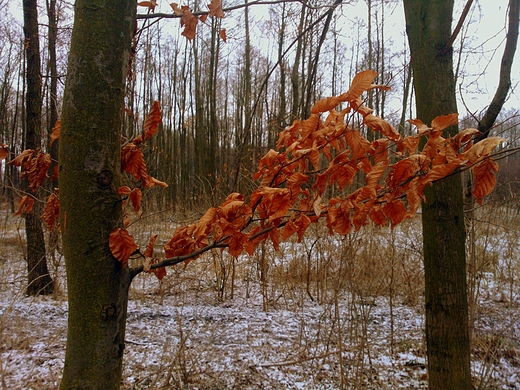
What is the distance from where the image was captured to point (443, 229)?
151 cm

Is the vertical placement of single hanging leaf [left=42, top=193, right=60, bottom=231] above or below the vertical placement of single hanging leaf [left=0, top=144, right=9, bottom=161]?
below

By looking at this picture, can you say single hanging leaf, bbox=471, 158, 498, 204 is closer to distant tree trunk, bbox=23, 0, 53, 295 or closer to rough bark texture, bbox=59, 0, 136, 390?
rough bark texture, bbox=59, 0, 136, 390

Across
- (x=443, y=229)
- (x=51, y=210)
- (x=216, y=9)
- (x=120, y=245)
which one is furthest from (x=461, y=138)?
(x=51, y=210)

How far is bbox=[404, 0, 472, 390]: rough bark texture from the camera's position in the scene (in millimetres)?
1507

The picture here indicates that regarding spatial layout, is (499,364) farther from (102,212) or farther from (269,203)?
(102,212)

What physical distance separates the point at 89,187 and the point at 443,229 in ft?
4.59

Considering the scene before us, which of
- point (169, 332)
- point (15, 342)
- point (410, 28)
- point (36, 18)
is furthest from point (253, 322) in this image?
point (36, 18)

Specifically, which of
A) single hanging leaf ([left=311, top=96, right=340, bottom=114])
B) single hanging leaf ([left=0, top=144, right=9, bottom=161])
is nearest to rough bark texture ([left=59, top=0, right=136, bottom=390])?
single hanging leaf ([left=0, top=144, right=9, bottom=161])

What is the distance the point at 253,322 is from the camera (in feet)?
11.2

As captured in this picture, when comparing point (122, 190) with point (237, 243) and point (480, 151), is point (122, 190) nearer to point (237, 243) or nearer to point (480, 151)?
A: point (237, 243)

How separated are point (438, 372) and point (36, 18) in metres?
Answer: 5.52

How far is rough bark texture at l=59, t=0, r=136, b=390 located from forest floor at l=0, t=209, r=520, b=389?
1224 millimetres

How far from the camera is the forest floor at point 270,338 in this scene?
2295mm

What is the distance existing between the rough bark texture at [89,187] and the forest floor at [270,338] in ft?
4.01
